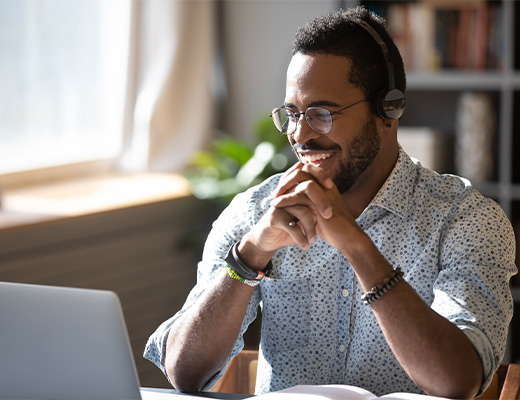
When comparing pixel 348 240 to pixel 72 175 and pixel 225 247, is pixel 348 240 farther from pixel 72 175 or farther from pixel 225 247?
pixel 72 175

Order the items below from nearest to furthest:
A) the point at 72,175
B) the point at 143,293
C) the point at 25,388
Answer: the point at 25,388 < the point at 143,293 < the point at 72,175

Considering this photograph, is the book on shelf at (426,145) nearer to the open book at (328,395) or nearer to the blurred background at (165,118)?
the blurred background at (165,118)

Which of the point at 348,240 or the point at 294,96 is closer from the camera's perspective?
the point at 348,240

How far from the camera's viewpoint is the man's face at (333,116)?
1489 mm

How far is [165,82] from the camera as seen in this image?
10.7 ft

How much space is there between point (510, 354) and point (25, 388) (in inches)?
98.6

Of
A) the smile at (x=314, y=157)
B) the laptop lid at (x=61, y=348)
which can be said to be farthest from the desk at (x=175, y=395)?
the smile at (x=314, y=157)

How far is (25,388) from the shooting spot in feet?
3.22

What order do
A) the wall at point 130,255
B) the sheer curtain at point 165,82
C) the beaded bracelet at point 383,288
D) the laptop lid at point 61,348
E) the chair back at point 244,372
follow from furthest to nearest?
1. the sheer curtain at point 165,82
2. the wall at point 130,255
3. the chair back at point 244,372
4. the beaded bracelet at point 383,288
5. the laptop lid at point 61,348

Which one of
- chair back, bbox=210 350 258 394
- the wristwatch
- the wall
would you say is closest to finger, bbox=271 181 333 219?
the wristwatch

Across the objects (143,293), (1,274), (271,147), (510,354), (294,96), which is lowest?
(510,354)

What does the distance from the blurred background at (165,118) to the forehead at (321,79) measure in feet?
4.34

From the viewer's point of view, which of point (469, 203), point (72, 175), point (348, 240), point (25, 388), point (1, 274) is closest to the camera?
point (25, 388)

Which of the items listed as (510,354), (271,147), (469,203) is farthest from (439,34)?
(469,203)
